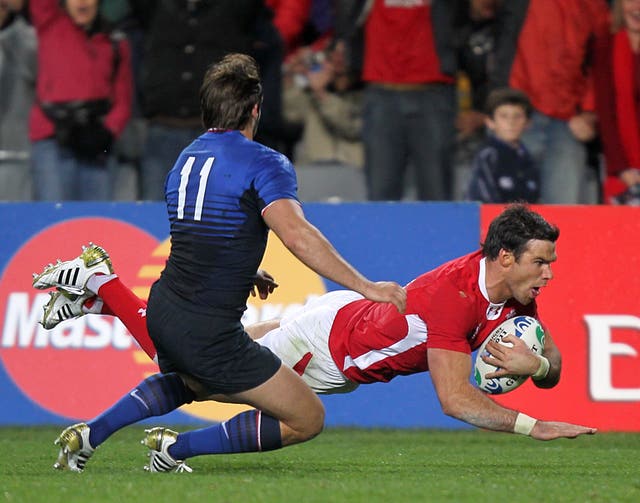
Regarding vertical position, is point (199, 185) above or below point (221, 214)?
above

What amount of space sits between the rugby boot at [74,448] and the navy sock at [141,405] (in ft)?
0.11

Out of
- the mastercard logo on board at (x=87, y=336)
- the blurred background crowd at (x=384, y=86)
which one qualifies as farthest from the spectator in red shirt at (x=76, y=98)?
the mastercard logo on board at (x=87, y=336)

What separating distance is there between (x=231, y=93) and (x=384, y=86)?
14.5 feet

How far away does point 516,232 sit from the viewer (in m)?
6.74

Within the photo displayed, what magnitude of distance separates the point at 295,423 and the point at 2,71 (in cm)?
572

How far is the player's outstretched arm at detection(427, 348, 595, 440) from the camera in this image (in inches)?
248

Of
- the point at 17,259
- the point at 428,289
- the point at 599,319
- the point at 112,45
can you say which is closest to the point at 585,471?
the point at 428,289

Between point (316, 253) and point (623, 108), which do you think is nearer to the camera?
point (316, 253)

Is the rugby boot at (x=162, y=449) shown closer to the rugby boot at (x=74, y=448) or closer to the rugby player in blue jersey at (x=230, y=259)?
the rugby player in blue jersey at (x=230, y=259)

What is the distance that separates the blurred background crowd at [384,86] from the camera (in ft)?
34.0

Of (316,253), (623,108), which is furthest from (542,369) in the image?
(623,108)

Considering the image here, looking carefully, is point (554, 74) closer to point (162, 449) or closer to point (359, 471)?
point (359, 471)

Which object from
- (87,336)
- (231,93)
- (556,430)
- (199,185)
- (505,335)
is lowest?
(87,336)

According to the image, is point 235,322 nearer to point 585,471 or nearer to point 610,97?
point 585,471
